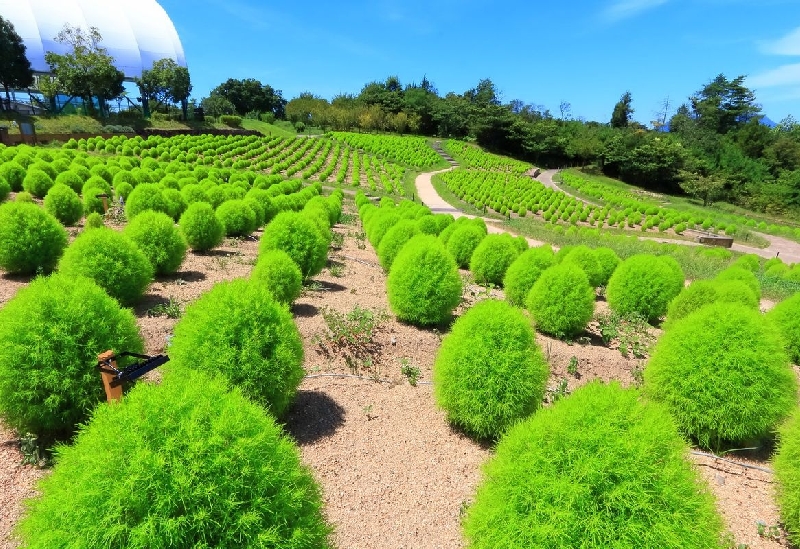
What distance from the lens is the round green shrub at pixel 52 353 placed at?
4.15m

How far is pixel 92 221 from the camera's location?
10.5 metres

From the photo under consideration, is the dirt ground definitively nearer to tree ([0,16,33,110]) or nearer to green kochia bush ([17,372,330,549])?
green kochia bush ([17,372,330,549])

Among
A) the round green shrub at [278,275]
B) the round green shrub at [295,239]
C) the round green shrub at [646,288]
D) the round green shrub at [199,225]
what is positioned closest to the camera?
the round green shrub at [278,275]

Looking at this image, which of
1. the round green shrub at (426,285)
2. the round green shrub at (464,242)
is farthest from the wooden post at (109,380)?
the round green shrub at (464,242)

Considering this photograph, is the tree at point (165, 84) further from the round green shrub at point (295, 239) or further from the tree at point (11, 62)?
the round green shrub at point (295, 239)

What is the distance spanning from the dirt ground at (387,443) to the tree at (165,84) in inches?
2210

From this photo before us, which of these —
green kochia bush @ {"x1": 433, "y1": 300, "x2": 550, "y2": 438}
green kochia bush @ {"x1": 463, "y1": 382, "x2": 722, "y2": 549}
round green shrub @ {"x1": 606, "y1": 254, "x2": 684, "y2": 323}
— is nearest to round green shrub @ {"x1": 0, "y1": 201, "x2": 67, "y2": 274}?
green kochia bush @ {"x1": 433, "y1": 300, "x2": 550, "y2": 438}

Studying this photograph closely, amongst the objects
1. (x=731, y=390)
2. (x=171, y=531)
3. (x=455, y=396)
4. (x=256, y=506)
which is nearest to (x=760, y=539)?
(x=731, y=390)

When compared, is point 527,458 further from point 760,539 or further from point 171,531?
point 760,539

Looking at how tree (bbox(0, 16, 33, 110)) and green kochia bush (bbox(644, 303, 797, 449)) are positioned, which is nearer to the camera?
green kochia bush (bbox(644, 303, 797, 449))

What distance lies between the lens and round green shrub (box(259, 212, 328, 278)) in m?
9.20

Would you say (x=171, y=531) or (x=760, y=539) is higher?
(x=171, y=531)

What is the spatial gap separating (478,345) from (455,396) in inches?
27.5

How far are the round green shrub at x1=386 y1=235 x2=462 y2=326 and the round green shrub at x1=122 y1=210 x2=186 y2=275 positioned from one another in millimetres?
4786
